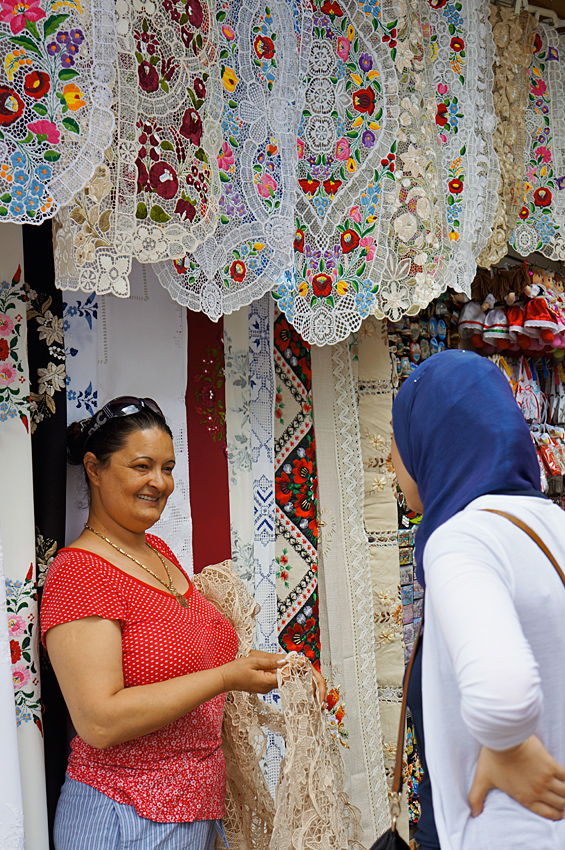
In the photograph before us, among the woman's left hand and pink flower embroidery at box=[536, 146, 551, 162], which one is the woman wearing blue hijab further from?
pink flower embroidery at box=[536, 146, 551, 162]

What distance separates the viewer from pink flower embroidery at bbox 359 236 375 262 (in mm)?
1922

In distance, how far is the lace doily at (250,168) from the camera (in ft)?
5.38

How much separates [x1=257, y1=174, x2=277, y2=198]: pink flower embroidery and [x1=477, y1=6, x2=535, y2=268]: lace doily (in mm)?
925

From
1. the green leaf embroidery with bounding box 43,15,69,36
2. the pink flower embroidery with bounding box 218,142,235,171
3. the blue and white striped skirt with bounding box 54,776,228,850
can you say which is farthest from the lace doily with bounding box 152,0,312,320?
the blue and white striped skirt with bounding box 54,776,228,850

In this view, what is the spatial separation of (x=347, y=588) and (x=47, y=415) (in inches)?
45.5

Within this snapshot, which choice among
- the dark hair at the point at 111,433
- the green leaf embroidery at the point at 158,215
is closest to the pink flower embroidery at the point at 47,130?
the green leaf embroidery at the point at 158,215

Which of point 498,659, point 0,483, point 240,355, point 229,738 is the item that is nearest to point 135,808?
point 229,738

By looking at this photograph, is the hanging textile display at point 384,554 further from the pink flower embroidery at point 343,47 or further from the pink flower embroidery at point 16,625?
the pink flower embroidery at point 16,625

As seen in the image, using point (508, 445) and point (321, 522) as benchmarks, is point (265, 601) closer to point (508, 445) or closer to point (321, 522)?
point (321, 522)

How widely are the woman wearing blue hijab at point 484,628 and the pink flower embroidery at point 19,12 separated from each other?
930 mm

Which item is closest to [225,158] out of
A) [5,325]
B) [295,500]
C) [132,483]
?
[5,325]

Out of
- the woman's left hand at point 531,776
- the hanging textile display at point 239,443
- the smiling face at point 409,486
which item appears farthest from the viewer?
the hanging textile display at point 239,443

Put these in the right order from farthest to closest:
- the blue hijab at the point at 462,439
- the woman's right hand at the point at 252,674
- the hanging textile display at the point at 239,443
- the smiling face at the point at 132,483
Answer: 1. the hanging textile display at the point at 239,443
2. the smiling face at the point at 132,483
3. the woman's right hand at the point at 252,674
4. the blue hijab at the point at 462,439

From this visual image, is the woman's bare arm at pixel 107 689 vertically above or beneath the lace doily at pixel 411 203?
beneath
